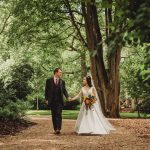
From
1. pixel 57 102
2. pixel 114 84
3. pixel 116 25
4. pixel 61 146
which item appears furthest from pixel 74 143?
pixel 114 84

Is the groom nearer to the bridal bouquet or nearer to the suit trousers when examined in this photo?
the suit trousers

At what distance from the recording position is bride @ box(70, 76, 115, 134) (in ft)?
40.3

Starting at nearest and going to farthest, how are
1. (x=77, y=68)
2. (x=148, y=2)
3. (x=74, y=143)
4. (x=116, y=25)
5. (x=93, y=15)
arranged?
(x=148, y=2) < (x=116, y=25) < (x=74, y=143) < (x=93, y=15) < (x=77, y=68)

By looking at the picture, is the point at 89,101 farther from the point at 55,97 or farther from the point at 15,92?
the point at 15,92

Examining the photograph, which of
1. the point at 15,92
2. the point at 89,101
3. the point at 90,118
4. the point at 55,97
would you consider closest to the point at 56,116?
the point at 55,97

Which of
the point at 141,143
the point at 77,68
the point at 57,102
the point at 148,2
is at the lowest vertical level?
the point at 141,143

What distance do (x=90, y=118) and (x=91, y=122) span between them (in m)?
0.17

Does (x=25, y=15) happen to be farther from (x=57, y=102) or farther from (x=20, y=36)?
(x=57, y=102)

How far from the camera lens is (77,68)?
3950 centimetres

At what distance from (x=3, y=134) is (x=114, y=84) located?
10624 millimetres

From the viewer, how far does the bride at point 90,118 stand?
40.3 ft

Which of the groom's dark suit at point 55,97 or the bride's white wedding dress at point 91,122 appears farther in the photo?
the groom's dark suit at point 55,97

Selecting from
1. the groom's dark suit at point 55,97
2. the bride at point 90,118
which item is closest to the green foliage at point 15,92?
the groom's dark suit at point 55,97

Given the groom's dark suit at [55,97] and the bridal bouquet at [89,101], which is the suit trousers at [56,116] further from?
the bridal bouquet at [89,101]
